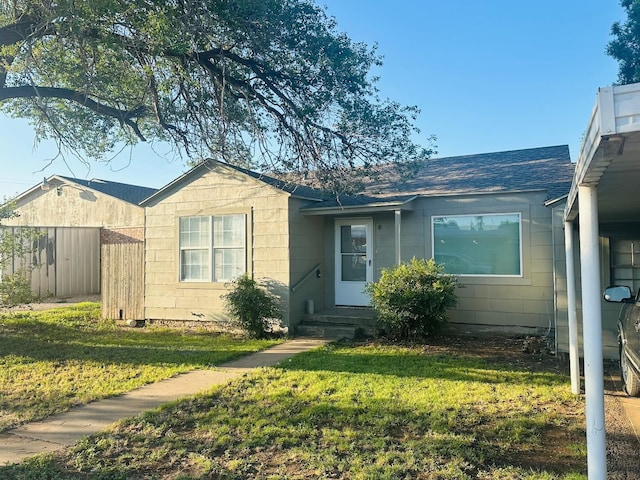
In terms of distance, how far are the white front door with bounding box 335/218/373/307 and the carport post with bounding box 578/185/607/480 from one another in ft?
25.3

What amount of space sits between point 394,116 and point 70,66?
5.75 meters

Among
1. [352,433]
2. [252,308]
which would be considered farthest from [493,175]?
[352,433]

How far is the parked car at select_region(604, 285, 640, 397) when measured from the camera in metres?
4.80

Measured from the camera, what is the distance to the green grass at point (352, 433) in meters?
3.61

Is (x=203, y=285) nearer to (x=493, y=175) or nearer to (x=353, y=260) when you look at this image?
(x=353, y=260)

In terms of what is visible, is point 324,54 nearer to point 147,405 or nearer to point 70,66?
point 70,66

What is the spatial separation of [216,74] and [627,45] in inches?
561

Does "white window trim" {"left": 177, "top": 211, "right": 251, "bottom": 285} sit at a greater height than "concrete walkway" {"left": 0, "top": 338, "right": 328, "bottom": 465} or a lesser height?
greater

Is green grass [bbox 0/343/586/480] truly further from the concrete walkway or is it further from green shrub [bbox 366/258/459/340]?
green shrub [bbox 366/258/459/340]

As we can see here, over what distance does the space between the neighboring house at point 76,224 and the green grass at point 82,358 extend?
15.4 ft

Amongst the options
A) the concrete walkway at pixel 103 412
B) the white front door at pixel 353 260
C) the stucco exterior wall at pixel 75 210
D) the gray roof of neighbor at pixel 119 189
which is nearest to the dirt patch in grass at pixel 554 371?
the white front door at pixel 353 260

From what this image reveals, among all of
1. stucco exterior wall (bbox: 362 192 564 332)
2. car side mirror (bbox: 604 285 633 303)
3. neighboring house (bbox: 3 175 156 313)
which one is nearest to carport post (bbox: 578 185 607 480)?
car side mirror (bbox: 604 285 633 303)

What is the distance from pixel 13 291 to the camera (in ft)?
34.5

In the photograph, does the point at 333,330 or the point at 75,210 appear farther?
the point at 75,210
